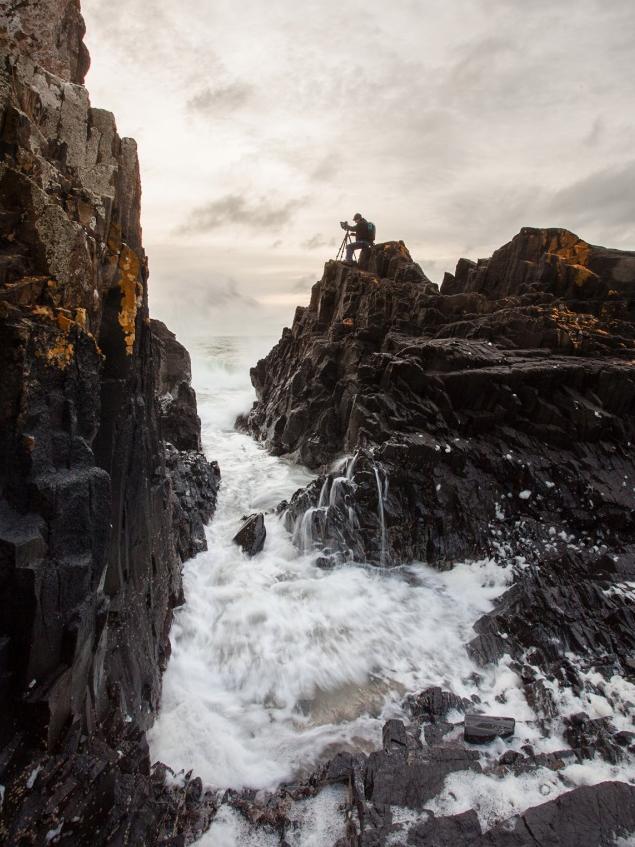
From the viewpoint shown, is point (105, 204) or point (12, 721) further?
point (105, 204)

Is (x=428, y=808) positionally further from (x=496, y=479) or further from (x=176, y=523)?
(x=496, y=479)

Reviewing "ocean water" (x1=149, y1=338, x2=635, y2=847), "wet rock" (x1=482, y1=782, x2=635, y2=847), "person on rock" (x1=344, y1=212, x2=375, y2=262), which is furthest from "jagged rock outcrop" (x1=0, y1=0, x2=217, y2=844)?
"person on rock" (x1=344, y1=212, x2=375, y2=262)

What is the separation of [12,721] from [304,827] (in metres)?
4.24

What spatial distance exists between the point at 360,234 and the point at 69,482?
29.0 meters

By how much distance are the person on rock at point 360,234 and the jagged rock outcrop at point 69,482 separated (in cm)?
2410

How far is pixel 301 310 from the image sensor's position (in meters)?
32.3

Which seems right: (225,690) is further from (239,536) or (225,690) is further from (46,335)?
(46,335)

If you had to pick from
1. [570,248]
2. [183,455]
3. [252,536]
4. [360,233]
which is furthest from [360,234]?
[252,536]

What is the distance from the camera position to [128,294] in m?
6.43

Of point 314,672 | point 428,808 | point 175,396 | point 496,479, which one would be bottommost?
point 314,672

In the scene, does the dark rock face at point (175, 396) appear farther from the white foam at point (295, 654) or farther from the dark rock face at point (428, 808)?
the dark rock face at point (428, 808)

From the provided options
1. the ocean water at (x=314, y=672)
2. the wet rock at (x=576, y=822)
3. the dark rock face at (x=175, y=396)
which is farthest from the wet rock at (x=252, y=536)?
the wet rock at (x=576, y=822)

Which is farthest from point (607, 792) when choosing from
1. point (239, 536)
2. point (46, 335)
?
point (239, 536)

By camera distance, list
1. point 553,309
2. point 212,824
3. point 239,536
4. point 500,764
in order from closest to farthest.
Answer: point 212,824 < point 500,764 < point 239,536 < point 553,309
